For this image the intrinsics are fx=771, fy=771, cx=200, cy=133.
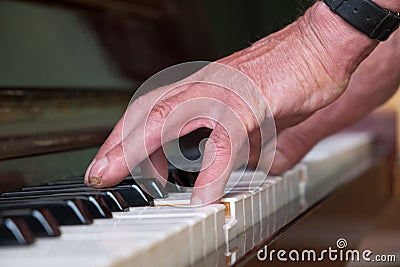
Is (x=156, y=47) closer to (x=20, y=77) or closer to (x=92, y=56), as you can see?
(x=92, y=56)

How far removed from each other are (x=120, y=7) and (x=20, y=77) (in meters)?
0.58

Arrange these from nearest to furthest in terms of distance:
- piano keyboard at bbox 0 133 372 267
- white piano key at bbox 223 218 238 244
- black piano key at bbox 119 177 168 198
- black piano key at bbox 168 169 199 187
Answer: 1. piano keyboard at bbox 0 133 372 267
2. white piano key at bbox 223 218 238 244
3. black piano key at bbox 119 177 168 198
4. black piano key at bbox 168 169 199 187

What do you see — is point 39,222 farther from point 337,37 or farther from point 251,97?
point 337,37

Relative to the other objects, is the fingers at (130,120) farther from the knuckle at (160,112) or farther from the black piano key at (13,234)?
the black piano key at (13,234)

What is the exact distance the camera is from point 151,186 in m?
1.05

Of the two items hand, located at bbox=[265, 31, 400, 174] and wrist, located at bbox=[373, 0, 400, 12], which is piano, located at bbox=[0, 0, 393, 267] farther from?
wrist, located at bbox=[373, 0, 400, 12]

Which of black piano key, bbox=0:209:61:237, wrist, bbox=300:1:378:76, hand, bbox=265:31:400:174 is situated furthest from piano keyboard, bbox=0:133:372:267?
hand, bbox=265:31:400:174

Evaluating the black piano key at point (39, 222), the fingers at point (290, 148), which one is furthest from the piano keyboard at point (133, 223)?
the fingers at point (290, 148)

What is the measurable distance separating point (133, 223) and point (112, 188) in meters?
0.17

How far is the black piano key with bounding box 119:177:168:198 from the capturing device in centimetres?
104

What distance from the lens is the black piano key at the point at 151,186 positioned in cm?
104

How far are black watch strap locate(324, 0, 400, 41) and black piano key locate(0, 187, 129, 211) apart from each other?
42cm

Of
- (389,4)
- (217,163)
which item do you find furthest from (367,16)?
(217,163)

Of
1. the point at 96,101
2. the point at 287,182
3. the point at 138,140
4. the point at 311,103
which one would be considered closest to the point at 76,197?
the point at 138,140
